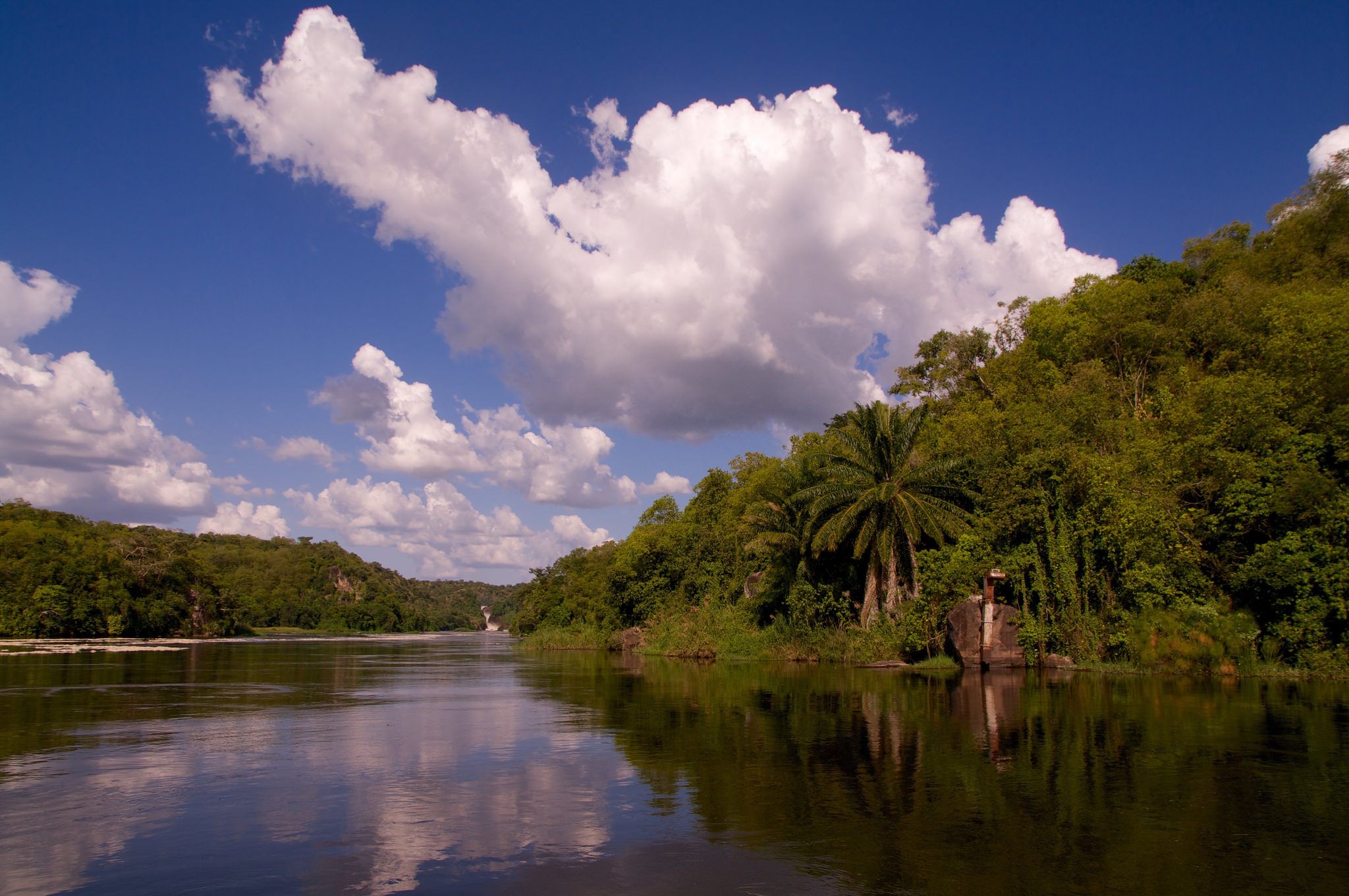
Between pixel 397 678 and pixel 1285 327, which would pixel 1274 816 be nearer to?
pixel 1285 327

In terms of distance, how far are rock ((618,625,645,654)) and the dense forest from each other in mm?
5365

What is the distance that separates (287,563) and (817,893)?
181298mm

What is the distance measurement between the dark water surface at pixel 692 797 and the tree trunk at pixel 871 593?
17.6m

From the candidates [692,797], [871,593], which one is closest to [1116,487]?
[871,593]

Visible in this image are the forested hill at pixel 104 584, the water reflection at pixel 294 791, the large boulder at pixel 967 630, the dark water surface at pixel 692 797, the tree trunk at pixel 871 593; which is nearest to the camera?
the dark water surface at pixel 692 797

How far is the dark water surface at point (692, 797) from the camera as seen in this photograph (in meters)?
7.14

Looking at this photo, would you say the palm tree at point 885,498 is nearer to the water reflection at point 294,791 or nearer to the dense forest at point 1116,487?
the dense forest at point 1116,487

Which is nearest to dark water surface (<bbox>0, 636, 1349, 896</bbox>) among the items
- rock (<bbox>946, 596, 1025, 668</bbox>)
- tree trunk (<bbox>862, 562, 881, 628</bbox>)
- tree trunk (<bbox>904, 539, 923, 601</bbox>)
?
rock (<bbox>946, 596, 1025, 668</bbox>)

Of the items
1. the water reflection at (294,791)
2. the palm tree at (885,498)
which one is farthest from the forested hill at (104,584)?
the palm tree at (885,498)

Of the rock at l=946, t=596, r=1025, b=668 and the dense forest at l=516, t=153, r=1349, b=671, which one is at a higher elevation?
the dense forest at l=516, t=153, r=1349, b=671

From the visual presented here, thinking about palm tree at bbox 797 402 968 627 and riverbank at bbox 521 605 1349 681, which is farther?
palm tree at bbox 797 402 968 627

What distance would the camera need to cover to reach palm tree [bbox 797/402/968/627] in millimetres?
36719

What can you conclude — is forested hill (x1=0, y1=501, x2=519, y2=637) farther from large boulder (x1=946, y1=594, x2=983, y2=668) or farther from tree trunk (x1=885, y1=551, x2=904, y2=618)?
large boulder (x1=946, y1=594, x2=983, y2=668)

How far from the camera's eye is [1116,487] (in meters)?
30.7
